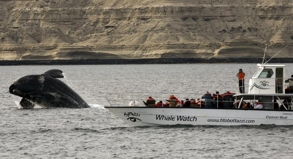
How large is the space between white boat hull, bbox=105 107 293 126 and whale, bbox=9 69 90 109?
10028 millimetres

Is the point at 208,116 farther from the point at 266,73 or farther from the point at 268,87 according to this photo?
the point at 266,73

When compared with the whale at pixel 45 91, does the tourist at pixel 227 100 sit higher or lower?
lower

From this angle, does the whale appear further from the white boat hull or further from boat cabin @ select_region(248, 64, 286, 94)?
boat cabin @ select_region(248, 64, 286, 94)

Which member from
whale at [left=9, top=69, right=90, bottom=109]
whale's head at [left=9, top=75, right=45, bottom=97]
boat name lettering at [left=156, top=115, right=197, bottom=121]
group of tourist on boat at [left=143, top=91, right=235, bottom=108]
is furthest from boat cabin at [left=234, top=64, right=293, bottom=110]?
whale's head at [left=9, top=75, right=45, bottom=97]

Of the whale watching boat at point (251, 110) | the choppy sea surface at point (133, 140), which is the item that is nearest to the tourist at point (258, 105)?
the whale watching boat at point (251, 110)

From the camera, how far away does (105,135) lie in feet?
137

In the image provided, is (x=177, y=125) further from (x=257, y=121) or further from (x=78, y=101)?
(x=78, y=101)

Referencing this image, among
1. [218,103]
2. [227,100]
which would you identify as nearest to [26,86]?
[218,103]

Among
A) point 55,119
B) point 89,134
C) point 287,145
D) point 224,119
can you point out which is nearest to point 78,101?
point 55,119

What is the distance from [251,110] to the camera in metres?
40.5

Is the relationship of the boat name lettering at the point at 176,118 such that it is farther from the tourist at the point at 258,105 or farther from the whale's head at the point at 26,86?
the whale's head at the point at 26,86

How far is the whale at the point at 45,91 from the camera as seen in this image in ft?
165

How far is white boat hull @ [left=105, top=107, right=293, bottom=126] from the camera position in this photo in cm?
4062

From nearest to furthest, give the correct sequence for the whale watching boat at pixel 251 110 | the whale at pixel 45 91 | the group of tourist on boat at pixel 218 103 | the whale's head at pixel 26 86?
the whale watching boat at pixel 251 110 < the group of tourist on boat at pixel 218 103 < the whale's head at pixel 26 86 < the whale at pixel 45 91
